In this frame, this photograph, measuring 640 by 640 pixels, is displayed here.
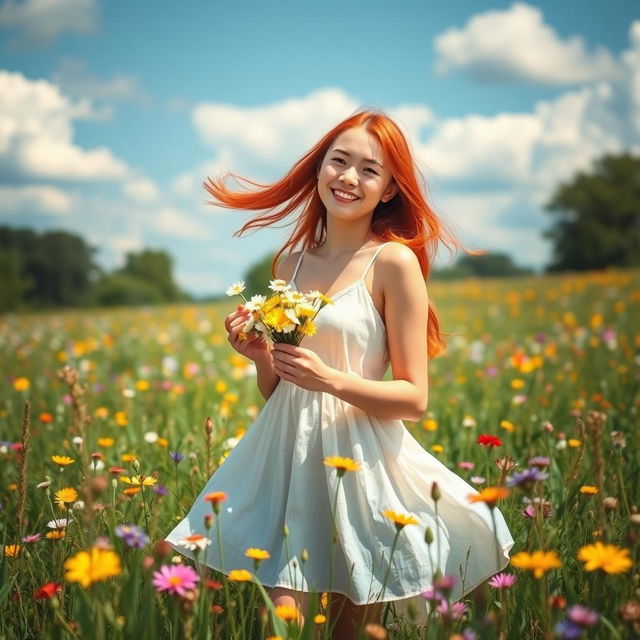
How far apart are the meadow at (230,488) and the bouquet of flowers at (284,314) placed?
1.06ft

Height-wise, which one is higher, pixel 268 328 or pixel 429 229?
pixel 429 229

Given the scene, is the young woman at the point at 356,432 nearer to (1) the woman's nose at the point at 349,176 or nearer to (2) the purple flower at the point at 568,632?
(1) the woman's nose at the point at 349,176

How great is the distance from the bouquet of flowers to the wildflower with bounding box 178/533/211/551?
539 millimetres

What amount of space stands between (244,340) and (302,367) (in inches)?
11.3

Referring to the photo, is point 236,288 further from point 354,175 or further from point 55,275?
point 55,275

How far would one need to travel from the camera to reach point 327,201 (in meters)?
2.20

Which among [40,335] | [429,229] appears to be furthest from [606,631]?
[40,335]

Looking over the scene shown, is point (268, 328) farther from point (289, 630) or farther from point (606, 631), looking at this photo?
point (606, 631)

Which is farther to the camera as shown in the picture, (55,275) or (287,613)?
(55,275)

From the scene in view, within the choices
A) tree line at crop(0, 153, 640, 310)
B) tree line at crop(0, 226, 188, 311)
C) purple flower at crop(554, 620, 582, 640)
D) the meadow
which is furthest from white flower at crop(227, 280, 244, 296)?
tree line at crop(0, 226, 188, 311)

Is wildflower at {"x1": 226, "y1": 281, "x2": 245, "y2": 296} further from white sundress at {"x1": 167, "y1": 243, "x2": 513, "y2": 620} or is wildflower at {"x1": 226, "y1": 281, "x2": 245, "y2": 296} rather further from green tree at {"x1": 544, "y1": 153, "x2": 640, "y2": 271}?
green tree at {"x1": 544, "y1": 153, "x2": 640, "y2": 271}

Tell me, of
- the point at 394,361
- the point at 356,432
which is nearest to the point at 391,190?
the point at 394,361

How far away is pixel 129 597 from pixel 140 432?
223cm

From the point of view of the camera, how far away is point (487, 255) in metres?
43.6
